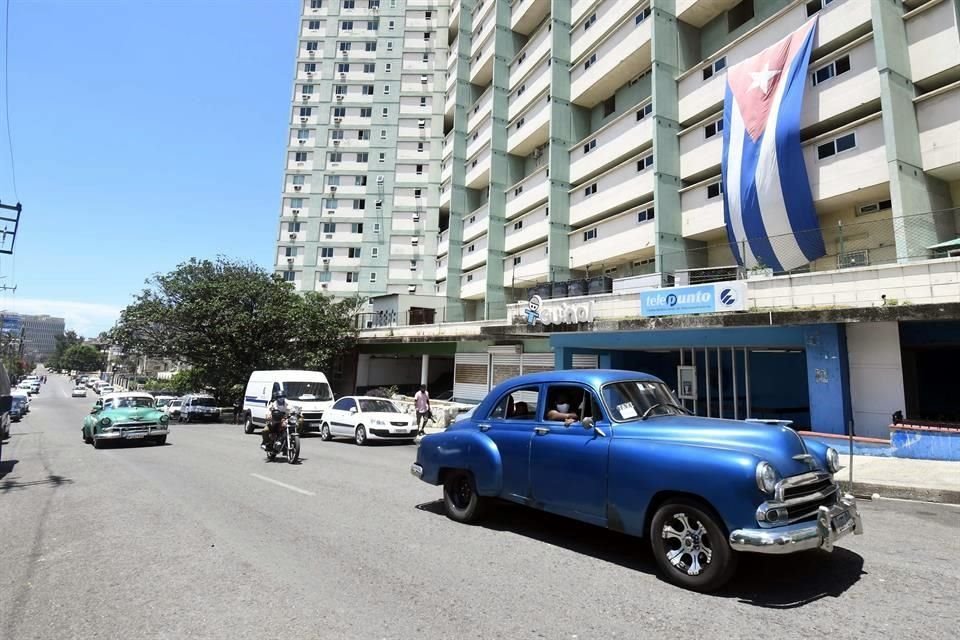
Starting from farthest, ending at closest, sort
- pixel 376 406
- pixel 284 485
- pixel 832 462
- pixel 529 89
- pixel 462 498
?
pixel 529 89, pixel 376 406, pixel 284 485, pixel 462 498, pixel 832 462

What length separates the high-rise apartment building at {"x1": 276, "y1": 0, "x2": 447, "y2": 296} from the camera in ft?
173

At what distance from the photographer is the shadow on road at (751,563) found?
4.19 m

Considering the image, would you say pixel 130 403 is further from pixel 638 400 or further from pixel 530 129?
pixel 530 129

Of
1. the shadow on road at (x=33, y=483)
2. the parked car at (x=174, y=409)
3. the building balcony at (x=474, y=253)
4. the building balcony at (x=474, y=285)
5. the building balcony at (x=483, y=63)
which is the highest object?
the building balcony at (x=483, y=63)

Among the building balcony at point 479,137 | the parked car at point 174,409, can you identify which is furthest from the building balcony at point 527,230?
the parked car at point 174,409

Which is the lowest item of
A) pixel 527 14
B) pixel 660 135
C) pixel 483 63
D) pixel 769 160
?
pixel 769 160

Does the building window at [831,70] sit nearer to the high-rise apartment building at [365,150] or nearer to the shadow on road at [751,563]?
the shadow on road at [751,563]

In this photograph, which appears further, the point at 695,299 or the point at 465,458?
the point at 695,299

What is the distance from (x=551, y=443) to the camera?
213 inches

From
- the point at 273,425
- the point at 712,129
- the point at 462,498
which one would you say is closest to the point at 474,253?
the point at 712,129

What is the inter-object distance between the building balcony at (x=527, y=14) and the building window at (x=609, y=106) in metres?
10.7

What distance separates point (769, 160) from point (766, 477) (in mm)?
17974

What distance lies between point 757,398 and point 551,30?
25.3 m

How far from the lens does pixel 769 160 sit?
18.4 meters
